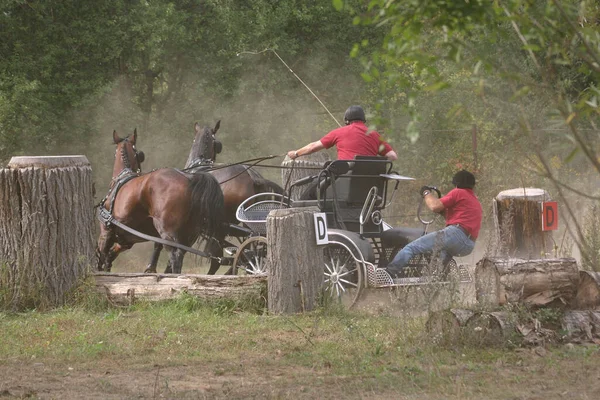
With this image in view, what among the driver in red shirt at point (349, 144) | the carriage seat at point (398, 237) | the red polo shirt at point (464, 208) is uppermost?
the driver in red shirt at point (349, 144)

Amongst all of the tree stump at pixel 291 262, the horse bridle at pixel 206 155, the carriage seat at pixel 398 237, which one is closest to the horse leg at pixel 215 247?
the horse bridle at pixel 206 155

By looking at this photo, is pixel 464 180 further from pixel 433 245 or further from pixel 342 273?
pixel 342 273

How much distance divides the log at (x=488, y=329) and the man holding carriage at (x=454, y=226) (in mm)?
2442

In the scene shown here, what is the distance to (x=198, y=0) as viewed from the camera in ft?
81.3

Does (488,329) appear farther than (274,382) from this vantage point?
Yes

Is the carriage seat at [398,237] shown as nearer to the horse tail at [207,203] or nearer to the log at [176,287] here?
the log at [176,287]

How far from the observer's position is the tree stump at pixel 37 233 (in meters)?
9.73

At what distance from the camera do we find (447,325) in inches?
295

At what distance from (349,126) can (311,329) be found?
2.83 meters

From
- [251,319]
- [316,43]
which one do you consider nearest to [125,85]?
[316,43]

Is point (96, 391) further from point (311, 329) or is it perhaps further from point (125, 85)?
point (125, 85)

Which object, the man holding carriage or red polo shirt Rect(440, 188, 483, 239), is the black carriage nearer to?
the man holding carriage

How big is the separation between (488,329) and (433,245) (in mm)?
2558

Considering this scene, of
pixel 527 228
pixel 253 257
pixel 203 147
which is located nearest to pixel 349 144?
pixel 253 257
